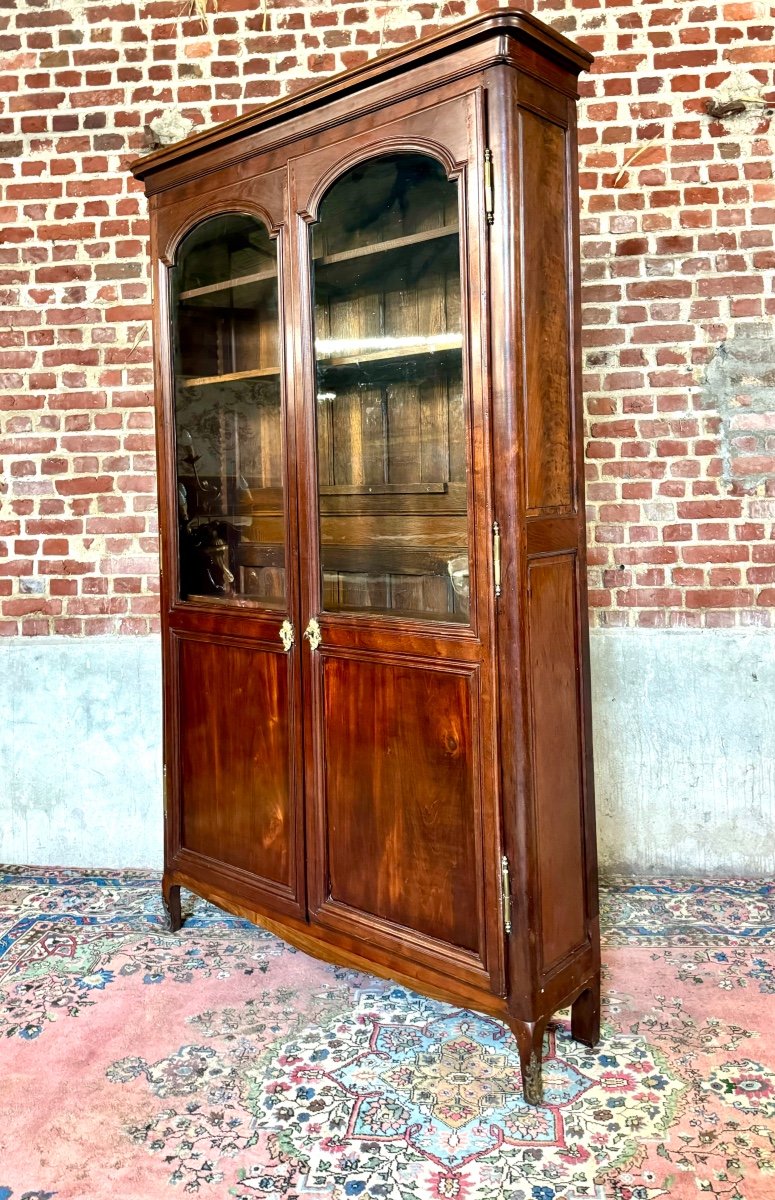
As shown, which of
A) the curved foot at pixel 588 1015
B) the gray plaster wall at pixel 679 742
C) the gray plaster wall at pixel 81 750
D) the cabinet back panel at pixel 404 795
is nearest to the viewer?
the cabinet back panel at pixel 404 795

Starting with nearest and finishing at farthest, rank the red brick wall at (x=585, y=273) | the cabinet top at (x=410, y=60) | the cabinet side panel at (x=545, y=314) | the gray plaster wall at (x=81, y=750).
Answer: the cabinet top at (x=410, y=60)
the cabinet side panel at (x=545, y=314)
the red brick wall at (x=585, y=273)
the gray plaster wall at (x=81, y=750)

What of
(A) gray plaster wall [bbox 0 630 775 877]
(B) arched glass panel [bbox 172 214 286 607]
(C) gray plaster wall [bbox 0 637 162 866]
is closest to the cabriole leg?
(C) gray plaster wall [bbox 0 637 162 866]

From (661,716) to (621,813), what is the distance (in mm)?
394

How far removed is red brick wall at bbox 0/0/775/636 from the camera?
3311 millimetres

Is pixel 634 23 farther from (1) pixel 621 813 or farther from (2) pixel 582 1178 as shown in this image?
(2) pixel 582 1178

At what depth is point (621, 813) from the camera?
3.51 m

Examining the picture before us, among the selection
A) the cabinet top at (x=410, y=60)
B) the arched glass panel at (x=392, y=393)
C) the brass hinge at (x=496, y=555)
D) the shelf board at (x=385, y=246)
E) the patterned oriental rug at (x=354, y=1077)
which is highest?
the cabinet top at (x=410, y=60)

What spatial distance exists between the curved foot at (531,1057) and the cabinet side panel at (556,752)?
14 centimetres

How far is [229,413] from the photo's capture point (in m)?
2.91

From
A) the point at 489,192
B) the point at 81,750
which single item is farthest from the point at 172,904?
the point at 489,192

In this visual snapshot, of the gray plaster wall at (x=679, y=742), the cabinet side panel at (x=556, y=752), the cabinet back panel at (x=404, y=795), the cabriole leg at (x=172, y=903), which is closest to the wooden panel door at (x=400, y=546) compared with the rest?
the cabinet back panel at (x=404, y=795)

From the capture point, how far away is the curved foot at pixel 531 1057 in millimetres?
2148

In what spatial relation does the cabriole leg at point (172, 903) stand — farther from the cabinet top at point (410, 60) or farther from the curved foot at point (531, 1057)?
the cabinet top at point (410, 60)

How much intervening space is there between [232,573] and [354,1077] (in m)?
1.46
